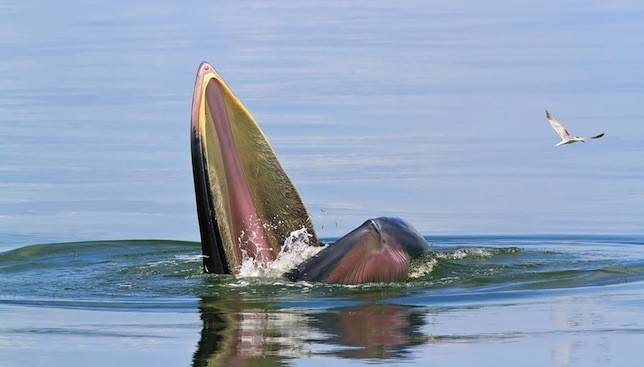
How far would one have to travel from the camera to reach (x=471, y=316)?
37.5ft

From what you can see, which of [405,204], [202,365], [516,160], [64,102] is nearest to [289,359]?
[202,365]

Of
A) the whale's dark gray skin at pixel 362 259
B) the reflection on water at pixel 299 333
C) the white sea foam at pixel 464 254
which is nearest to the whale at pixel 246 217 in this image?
the whale's dark gray skin at pixel 362 259

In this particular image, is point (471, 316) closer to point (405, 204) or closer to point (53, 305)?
point (53, 305)

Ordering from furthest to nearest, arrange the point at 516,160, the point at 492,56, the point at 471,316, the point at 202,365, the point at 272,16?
the point at 272,16
the point at 492,56
the point at 516,160
the point at 471,316
the point at 202,365

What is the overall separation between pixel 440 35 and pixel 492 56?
18.1ft

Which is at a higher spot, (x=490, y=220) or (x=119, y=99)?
(x=119, y=99)

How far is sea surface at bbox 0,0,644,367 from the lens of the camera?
35.4ft

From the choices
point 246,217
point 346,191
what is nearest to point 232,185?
point 246,217

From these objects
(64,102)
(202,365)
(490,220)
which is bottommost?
(202,365)

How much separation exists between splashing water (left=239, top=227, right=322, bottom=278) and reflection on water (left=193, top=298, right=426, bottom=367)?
346 millimetres

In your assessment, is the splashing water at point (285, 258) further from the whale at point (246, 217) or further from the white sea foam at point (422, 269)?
the white sea foam at point (422, 269)

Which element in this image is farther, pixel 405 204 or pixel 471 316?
pixel 405 204

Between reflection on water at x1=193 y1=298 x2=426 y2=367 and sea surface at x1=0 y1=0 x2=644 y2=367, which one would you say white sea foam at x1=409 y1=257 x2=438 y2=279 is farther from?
reflection on water at x1=193 y1=298 x2=426 y2=367

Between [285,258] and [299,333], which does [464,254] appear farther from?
→ [299,333]
